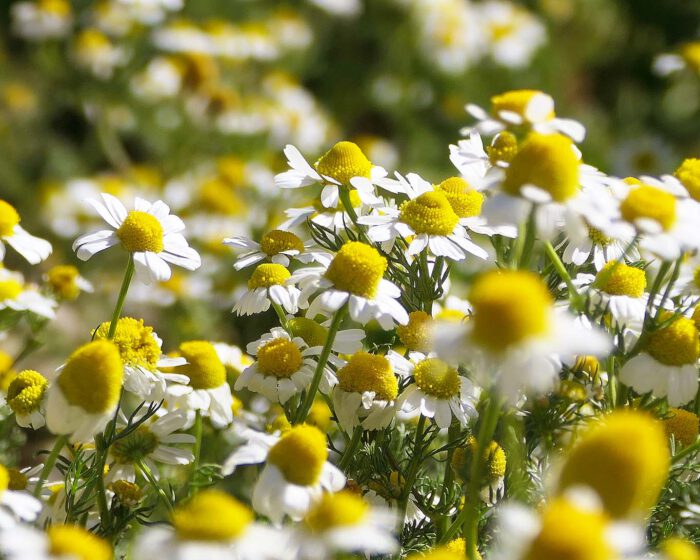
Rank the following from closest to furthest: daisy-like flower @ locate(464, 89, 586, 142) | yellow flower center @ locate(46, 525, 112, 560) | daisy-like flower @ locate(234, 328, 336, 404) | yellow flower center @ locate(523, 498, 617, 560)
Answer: yellow flower center @ locate(523, 498, 617, 560) → yellow flower center @ locate(46, 525, 112, 560) → daisy-like flower @ locate(464, 89, 586, 142) → daisy-like flower @ locate(234, 328, 336, 404)

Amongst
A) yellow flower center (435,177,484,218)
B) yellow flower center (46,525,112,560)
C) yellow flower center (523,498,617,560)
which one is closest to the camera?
yellow flower center (523,498,617,560)

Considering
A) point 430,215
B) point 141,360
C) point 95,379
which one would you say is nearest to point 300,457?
point 95,379

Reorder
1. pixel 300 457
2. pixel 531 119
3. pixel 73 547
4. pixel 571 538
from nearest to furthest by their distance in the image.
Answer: pixel 571 538, pixel 73 547, pixel 300 457, pixel 531 119

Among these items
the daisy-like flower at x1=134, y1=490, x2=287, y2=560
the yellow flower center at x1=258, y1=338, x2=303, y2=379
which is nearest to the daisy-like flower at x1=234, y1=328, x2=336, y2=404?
the yellow flower center at x1=258, y1=338, x2=303, y2=379

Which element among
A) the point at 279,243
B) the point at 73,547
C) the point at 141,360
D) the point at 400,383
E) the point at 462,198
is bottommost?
the point at 73,547

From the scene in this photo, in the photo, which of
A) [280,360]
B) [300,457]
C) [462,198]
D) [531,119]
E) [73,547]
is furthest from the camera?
[462,198]

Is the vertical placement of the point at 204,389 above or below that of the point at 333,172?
below

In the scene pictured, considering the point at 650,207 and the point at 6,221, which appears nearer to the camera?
the point at 650,207

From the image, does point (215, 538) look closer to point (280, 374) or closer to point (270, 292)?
point (280, 374)

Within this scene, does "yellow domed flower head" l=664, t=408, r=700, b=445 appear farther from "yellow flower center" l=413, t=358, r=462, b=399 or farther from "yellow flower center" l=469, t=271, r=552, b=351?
"yellow flower center" l=469, t=271, r=552, b=351
